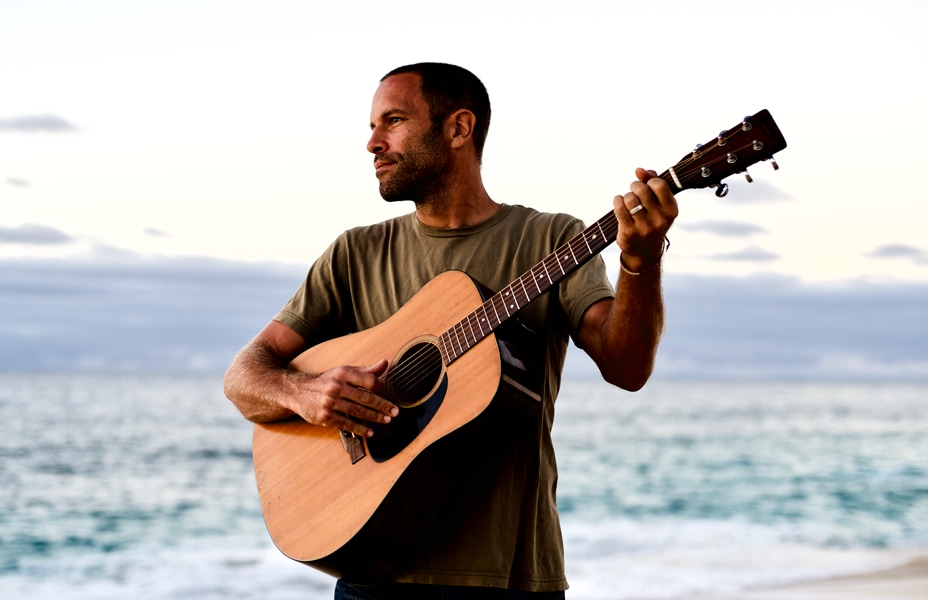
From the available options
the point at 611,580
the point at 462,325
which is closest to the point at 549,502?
the point at 462,325

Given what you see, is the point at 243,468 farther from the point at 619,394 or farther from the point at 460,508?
the point at 619,394

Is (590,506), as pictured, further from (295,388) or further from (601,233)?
(601,233)

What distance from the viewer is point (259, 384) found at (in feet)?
8.42

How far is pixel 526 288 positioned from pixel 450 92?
718 millimetres

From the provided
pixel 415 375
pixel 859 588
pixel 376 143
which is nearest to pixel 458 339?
pixel 415 375

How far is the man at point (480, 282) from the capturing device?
212cm

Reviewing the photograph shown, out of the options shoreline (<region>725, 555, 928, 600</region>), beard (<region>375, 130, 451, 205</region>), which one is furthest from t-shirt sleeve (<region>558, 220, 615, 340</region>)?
shoreline (<region>725, 555, 928, 600</region>)

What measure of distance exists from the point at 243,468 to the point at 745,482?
815 centimetres

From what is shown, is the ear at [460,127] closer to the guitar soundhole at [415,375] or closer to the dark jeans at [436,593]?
the guitar soundhole at [415,375]

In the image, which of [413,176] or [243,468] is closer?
[413,176]

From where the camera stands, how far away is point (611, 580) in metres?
8.29

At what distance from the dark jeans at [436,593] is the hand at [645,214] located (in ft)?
2.73

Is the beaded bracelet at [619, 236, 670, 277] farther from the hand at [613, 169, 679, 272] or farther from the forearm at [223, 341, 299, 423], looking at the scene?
the forearm at [223, 341, 299, 423]

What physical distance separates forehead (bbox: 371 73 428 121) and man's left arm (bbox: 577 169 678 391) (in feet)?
2.45
